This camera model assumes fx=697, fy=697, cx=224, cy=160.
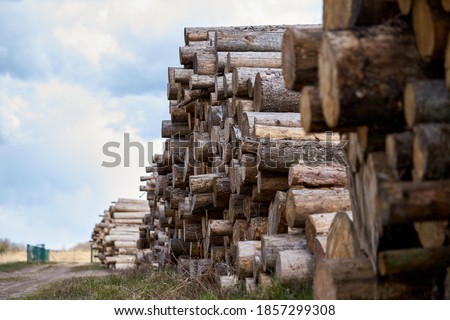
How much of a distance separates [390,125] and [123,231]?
22905 mm

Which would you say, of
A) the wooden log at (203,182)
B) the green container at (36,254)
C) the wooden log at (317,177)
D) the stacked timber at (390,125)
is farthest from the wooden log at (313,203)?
the green container at (36,254)

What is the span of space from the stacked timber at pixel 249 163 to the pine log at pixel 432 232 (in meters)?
1.05

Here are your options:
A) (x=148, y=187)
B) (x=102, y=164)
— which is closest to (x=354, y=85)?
(x=102, y=164)

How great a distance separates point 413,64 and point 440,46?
0.17m

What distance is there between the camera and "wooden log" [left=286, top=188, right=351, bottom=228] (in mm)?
6090

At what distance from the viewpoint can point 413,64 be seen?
364cm

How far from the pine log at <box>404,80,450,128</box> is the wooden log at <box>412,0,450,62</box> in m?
0.19

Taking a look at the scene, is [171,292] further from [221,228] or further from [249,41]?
[249,41]

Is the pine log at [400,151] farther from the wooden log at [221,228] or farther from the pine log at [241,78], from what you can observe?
the wooden log at [221,228]

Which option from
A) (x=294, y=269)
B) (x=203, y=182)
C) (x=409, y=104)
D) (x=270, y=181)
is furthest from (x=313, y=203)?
(x=203, y=182)

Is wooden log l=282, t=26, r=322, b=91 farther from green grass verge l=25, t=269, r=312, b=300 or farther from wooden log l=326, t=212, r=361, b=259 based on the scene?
green grass verge l=25, t=269, r=312, b=300

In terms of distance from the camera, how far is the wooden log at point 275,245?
595 cm
